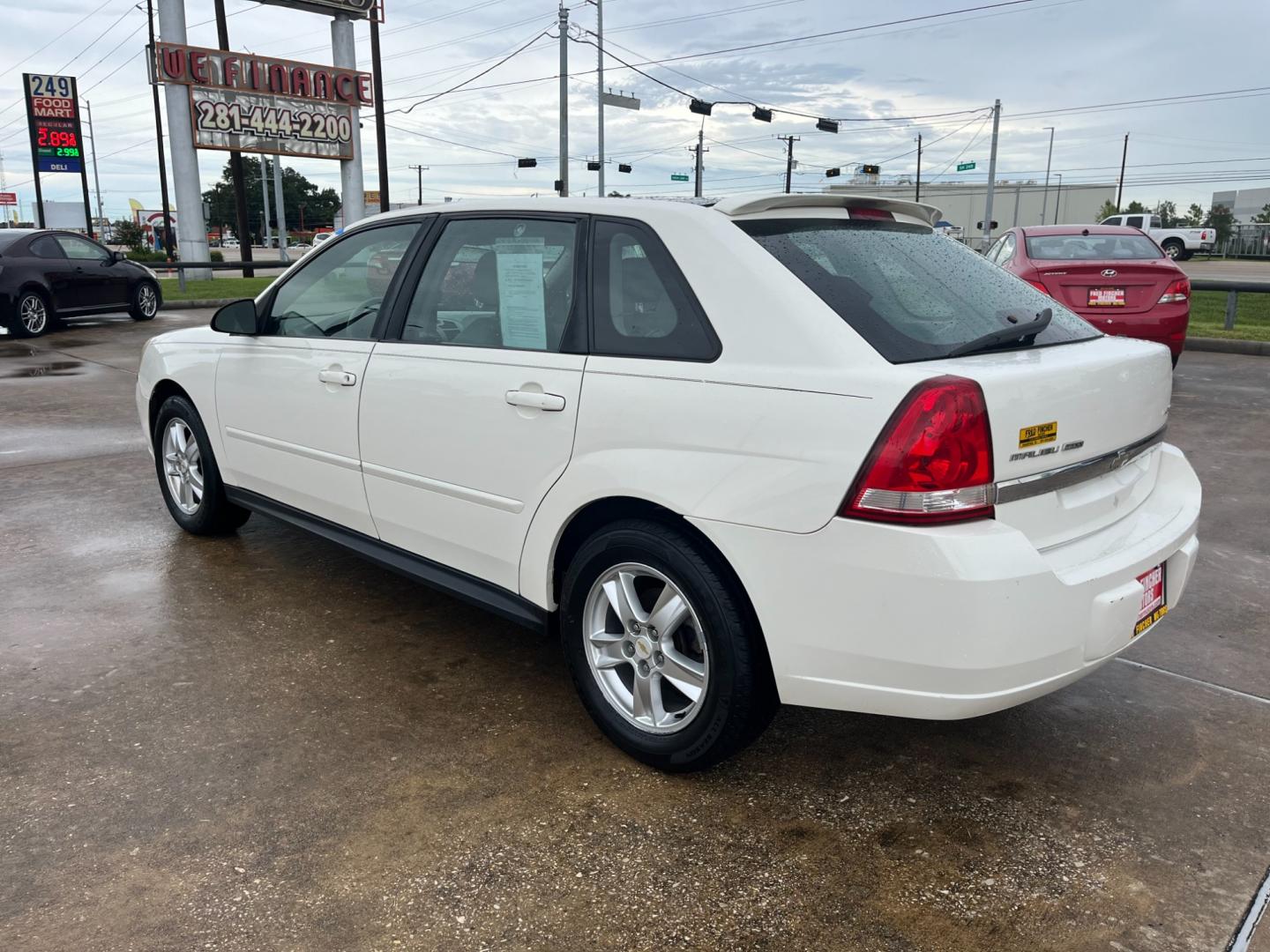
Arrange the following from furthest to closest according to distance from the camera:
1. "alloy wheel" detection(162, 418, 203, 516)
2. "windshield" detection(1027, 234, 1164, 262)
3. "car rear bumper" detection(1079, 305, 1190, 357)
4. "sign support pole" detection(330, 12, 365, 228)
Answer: "sign support pole" detection(330, 12, 365, 228) → "windshield" detection(1027, 234, 1164, 262) → "car rear bumper" detection(1079, 305, 1190, 357) → "alloy wheel" detection(162, 418, 203, 516)

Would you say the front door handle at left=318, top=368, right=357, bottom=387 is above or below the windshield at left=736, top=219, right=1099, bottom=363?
below

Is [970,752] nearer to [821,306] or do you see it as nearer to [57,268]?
[821,306]

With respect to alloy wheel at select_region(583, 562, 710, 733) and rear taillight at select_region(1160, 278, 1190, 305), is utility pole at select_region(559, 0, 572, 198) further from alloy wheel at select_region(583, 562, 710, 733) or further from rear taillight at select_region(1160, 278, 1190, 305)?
alloy wheel at select_region(583, 562, 710, 733)

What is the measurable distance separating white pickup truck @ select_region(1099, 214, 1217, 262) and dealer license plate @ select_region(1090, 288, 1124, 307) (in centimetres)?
3643

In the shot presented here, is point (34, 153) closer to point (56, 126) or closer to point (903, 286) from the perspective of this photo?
point (56, 126)

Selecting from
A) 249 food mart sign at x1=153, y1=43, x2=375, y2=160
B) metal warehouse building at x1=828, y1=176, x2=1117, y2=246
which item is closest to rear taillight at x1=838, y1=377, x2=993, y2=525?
249 food mart sign at x1=153, y1=43, x2=375, y2=160

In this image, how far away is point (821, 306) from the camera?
2576 mm

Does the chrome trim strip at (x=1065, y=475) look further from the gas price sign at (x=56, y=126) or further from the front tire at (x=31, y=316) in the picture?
the gas price sign at (x=56, y=126)

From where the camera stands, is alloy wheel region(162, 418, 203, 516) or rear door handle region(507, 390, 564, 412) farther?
alloy wheel region(162, 418, 203, 516)

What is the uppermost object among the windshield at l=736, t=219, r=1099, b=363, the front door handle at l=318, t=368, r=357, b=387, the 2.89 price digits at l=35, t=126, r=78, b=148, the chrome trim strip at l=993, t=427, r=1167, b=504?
the 2.89 price digits at l=35, t=126, r=78, b=148

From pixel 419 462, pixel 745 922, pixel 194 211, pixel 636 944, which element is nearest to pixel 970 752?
pixel 745 922

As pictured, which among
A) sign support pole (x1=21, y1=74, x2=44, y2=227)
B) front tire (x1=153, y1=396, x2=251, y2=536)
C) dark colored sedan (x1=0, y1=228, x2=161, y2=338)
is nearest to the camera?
front tire (x1=153, y1=396, x2=251, y2=536)

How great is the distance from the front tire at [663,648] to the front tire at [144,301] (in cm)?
1617

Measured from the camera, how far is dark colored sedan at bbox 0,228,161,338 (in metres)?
14.4
